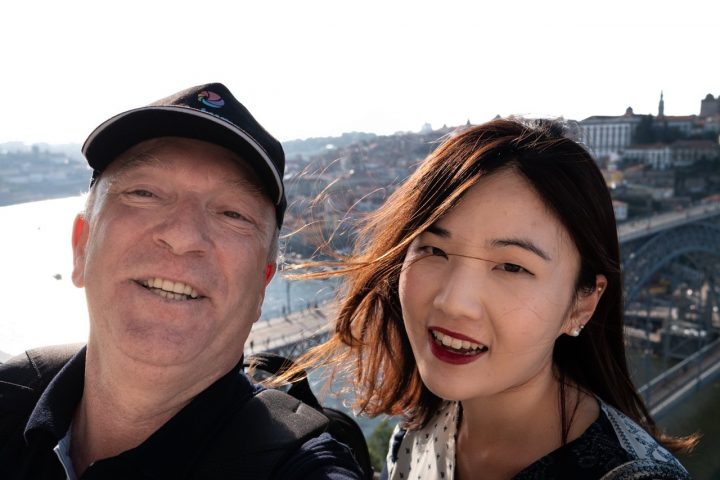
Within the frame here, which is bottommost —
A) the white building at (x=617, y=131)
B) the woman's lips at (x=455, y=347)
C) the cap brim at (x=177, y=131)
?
the white building at (x=617, y=131)

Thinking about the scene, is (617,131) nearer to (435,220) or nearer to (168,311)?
(435,220)

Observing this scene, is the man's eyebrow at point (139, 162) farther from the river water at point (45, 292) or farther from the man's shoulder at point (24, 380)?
the river water at point (45, 292)

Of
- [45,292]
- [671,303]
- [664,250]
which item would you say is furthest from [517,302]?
[671,303]

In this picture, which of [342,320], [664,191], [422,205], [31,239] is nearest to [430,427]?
[342,320]

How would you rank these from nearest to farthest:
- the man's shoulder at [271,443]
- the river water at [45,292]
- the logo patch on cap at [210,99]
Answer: the man's shoulder at [271,443] < the logo patch on cap at [210,99] < the river water at [45,292]

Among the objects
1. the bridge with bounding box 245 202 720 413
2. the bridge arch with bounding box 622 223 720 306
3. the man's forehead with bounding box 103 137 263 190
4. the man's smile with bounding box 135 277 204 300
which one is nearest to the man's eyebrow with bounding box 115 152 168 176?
the man's forehead with bounding box 103 137 263 190

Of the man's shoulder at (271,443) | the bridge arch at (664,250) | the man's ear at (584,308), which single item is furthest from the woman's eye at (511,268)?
the bridge arch at (664,250)
